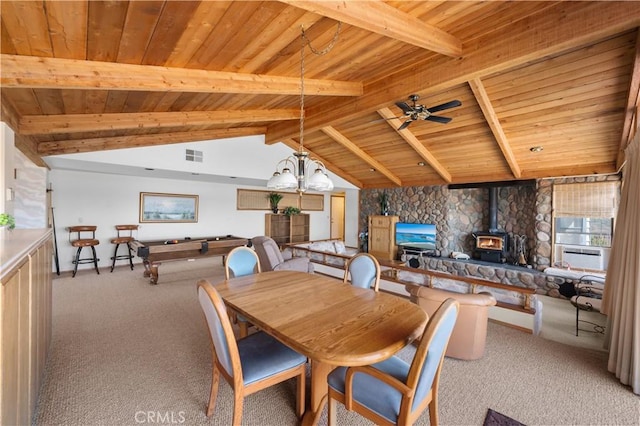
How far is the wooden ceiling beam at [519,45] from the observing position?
2.28m

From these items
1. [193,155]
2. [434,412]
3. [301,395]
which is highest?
[193,155]

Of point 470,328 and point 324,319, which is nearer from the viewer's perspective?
point 324,319

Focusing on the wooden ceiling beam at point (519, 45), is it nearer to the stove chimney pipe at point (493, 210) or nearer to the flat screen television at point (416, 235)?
the stove chimney pipe at point (493, 210)

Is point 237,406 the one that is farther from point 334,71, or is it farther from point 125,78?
point 334,71

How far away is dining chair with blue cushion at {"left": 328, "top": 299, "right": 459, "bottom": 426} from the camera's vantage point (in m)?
1.28

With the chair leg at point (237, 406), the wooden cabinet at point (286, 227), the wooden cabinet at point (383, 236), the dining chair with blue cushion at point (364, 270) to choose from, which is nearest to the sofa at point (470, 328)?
the dining chair with blue cushion at point (364, 270)

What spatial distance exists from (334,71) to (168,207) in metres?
5.65

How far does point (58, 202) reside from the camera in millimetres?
5691

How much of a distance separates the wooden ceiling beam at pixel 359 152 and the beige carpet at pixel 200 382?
450cm

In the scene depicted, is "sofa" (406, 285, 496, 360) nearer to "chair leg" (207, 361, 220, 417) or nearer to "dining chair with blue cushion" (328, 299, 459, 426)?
"dining chair with blue cushion" (328, 299, 459, 426)

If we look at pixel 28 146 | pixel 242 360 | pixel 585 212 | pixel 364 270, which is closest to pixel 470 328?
pixel 364 270

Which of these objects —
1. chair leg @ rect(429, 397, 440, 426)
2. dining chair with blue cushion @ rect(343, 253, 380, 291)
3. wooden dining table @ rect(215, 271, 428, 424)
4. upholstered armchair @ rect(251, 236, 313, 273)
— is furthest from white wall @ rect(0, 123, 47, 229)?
chair leg @ rect(429, 397, 440, 426)

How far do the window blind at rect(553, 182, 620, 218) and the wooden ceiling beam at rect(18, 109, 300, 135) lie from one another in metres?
5.98

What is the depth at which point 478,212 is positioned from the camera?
24.2 feet
